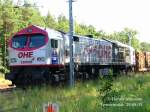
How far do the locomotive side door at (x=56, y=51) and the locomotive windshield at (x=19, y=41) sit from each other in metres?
1.49

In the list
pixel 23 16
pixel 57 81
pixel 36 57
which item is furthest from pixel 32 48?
pixel 23 16

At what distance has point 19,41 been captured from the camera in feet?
74.5

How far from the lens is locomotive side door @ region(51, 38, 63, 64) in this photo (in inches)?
876

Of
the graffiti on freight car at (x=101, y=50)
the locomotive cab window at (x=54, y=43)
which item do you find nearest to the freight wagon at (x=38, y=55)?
the locomotive cab window at (x=54, y=43)

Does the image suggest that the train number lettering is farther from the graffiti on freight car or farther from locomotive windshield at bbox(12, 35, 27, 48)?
the graffiti on freight car

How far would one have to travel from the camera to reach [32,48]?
2202 centimetres

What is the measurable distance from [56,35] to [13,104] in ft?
26.9

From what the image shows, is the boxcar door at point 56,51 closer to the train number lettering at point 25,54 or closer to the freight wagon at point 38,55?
the freight wagon at point 38,55

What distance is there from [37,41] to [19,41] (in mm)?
1104

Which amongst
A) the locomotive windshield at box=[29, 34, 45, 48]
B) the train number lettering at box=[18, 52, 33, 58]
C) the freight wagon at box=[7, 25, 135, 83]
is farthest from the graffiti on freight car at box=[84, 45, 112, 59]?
the train number lettering at box=[18, 52, 33, 58]

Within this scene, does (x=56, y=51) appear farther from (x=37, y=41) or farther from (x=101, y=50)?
(x=101, y=50)

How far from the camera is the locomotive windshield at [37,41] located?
22.0 metres

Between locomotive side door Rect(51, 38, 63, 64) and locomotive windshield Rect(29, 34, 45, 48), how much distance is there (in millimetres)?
564

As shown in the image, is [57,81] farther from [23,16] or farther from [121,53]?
[23,16]
